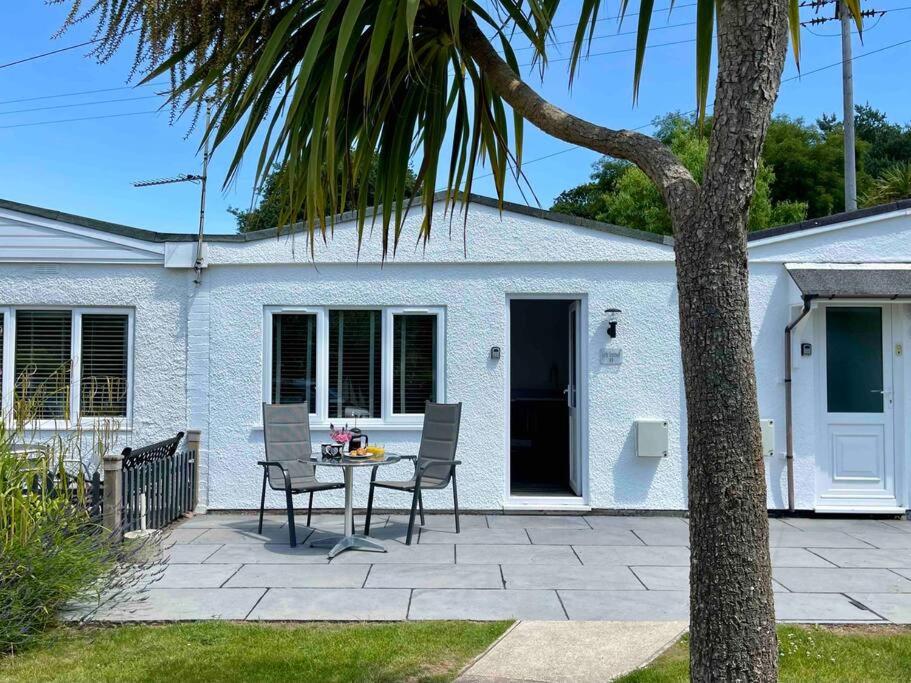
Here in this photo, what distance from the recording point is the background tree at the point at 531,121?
2207mm

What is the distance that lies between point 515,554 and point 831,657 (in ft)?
8.76

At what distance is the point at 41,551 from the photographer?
161 inches

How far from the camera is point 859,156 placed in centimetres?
2788

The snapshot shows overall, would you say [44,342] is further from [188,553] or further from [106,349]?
[188,553]

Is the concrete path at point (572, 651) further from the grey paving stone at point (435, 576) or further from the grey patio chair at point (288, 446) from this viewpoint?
the grey patio chair at point (288, 446)

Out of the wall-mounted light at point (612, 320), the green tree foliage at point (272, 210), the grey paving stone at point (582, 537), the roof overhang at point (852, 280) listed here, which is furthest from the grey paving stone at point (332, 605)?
the roof overhang at point (852, 280)

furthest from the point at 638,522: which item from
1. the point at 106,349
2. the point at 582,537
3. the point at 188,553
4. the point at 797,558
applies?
the point at 106,349

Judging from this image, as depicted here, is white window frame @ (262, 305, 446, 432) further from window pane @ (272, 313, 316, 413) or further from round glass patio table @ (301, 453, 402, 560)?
round glass patio table @ (301, 453, 402, 560)

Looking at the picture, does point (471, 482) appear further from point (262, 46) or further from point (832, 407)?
point (262, 46)

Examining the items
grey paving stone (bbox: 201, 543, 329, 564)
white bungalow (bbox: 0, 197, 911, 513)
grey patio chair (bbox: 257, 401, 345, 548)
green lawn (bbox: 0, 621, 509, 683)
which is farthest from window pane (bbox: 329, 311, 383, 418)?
green lawn (bbox: 0, 621, 509, 683)

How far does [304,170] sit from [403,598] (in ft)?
9.94

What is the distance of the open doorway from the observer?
8492 millimetres

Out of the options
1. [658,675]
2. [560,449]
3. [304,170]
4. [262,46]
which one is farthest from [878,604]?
[560,449]

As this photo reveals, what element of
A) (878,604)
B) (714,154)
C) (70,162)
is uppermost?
(70,162)
